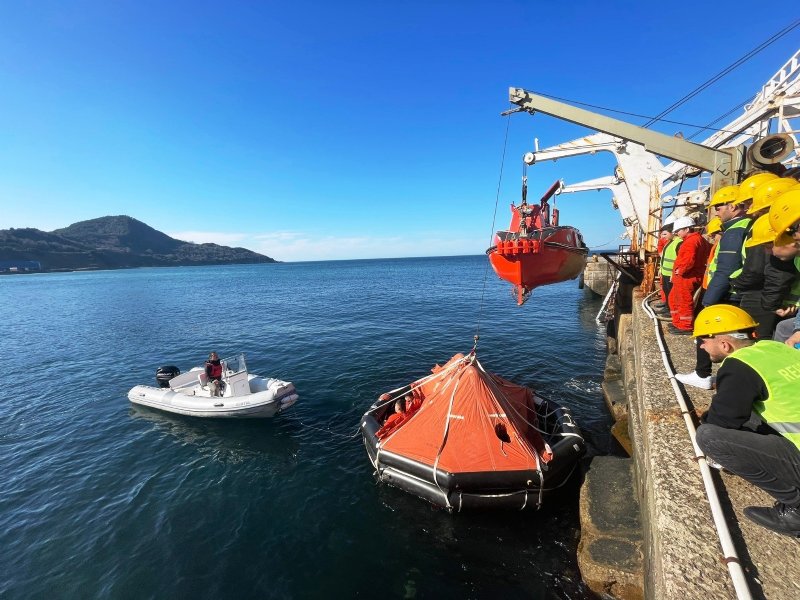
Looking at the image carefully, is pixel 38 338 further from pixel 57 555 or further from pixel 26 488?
pixel 57 555

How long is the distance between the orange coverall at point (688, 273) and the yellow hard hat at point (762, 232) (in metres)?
3.36

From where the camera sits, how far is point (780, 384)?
2557 mm

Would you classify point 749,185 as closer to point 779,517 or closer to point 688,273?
point 688,273

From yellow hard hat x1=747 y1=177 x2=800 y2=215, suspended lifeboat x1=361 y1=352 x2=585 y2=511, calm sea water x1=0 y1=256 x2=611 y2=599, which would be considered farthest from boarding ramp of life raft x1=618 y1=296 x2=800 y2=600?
calm sea water x1=0 y1=256 x2=611 y2=599

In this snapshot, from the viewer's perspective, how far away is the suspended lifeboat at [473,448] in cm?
664

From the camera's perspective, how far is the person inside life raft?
8.19 meters

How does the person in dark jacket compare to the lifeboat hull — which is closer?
the person in dark jacket

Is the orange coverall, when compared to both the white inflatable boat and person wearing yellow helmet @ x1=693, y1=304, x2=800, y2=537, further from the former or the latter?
the white inflatable boat

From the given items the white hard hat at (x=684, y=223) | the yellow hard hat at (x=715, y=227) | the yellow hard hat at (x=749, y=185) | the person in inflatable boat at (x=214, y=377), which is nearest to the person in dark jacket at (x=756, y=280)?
the yellow hard hat at (x=749, y=185)

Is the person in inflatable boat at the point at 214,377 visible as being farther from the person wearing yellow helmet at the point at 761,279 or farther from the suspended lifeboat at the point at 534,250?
the person wearing yellow helmet at the point at 761,279

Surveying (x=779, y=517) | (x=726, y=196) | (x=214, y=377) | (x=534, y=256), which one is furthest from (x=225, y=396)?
(x=726, y=196)

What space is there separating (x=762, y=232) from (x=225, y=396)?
13756mm

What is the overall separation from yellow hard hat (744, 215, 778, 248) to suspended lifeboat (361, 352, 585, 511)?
195 inches

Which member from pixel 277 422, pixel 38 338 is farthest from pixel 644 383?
pixel 38 338
